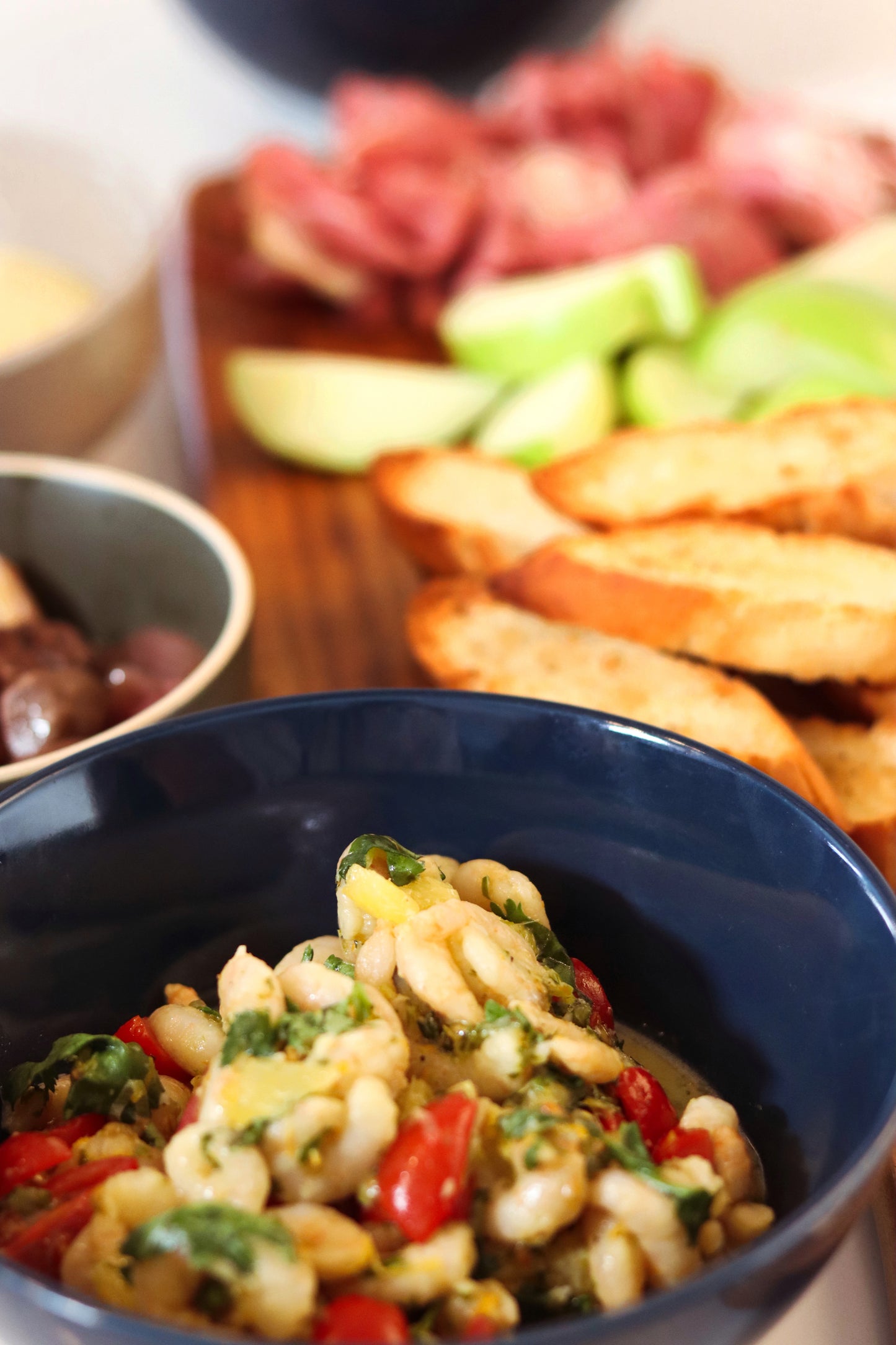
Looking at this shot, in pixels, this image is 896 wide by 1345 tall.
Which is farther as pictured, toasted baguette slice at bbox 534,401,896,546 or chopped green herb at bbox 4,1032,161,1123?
toasted baguette slice at bbox 534,401,896,546

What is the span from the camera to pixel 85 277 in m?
1.61

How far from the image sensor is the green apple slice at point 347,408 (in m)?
1.52

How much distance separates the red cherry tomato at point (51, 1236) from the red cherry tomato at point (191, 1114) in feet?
0.18

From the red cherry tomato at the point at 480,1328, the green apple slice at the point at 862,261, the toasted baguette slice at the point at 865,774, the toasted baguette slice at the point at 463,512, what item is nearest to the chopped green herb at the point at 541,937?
the red cherry tomato at the point at 480,1328

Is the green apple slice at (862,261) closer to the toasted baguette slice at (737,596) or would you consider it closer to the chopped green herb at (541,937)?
the toasted baguette slice at (737,596)

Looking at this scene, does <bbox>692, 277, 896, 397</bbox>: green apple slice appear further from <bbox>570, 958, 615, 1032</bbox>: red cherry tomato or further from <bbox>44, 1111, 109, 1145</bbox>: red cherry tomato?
<bbox>44, 1111, 109, 1145</bbox>: red cherry tomato

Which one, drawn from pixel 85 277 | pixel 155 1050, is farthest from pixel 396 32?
pixel 155 1050

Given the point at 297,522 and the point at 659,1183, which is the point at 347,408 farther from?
the point at 659,1183

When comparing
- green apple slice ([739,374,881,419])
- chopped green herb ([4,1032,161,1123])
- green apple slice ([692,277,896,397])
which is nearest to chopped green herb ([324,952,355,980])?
chopped green herb ([4,1032,161,1123])

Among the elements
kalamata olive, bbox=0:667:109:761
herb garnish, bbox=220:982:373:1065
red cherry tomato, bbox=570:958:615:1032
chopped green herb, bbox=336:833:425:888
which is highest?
herb garnish, bbox=220:982:373:1065

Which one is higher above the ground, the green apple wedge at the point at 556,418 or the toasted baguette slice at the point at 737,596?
the toasted baguette slice at the point at 737,596

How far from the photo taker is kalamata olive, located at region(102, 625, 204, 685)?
1.03m

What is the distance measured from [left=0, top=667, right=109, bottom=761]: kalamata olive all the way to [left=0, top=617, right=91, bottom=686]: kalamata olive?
0.04 meters

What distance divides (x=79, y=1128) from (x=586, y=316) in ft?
3.68
